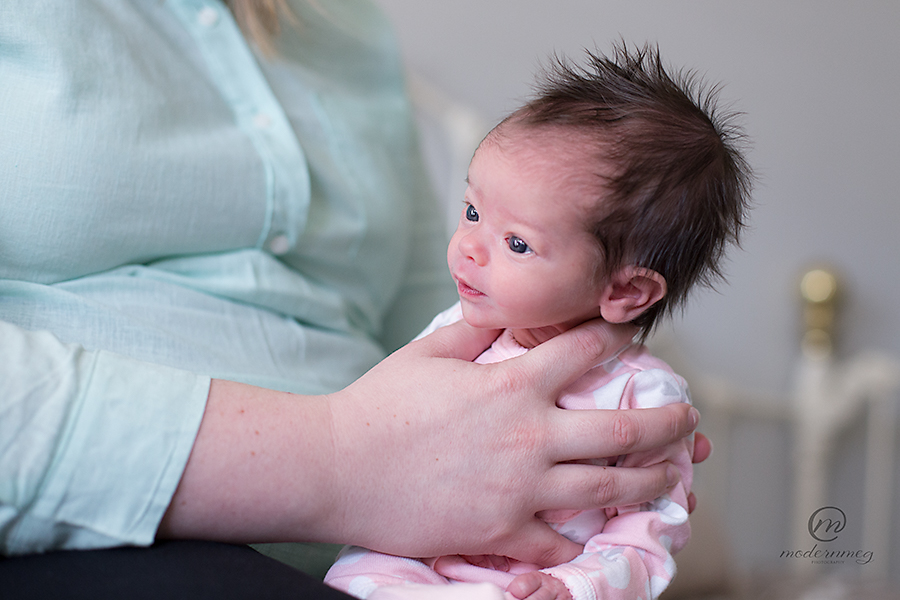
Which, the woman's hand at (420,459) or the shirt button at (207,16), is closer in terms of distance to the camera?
the woman's hand at (420,459)

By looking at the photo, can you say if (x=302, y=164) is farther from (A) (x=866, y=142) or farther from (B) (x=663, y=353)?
(A) (x=866, y=142)

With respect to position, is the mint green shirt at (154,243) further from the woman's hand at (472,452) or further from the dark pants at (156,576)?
the woman's hand at (472,452)

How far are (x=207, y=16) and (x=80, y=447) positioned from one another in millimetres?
673

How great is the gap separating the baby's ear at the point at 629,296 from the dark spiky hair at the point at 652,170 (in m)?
0.01

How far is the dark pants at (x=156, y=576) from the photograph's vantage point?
424 millimetres

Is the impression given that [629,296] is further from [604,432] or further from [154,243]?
[154,243]

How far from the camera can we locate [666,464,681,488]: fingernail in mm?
655

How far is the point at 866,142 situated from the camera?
1921mm

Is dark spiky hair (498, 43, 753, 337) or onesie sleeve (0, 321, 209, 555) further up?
dark spiky hair (498, 43, 753, 337)

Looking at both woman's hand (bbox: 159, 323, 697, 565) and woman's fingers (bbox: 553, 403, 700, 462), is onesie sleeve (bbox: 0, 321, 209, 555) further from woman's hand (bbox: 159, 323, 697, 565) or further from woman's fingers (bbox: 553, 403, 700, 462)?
woman's fingers (bbox: 553, 403, 700, 462)

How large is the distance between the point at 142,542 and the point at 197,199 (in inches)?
16.8

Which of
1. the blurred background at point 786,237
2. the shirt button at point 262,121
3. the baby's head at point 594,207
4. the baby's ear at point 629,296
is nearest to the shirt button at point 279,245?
the shirt button at point 262,121

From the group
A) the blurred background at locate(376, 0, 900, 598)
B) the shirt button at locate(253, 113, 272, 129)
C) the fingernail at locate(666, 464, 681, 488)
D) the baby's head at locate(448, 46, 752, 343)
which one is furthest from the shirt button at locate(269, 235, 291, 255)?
the blurred background at locate(376, 0, 900, 598)

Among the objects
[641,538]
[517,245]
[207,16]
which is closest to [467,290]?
[517,245]
